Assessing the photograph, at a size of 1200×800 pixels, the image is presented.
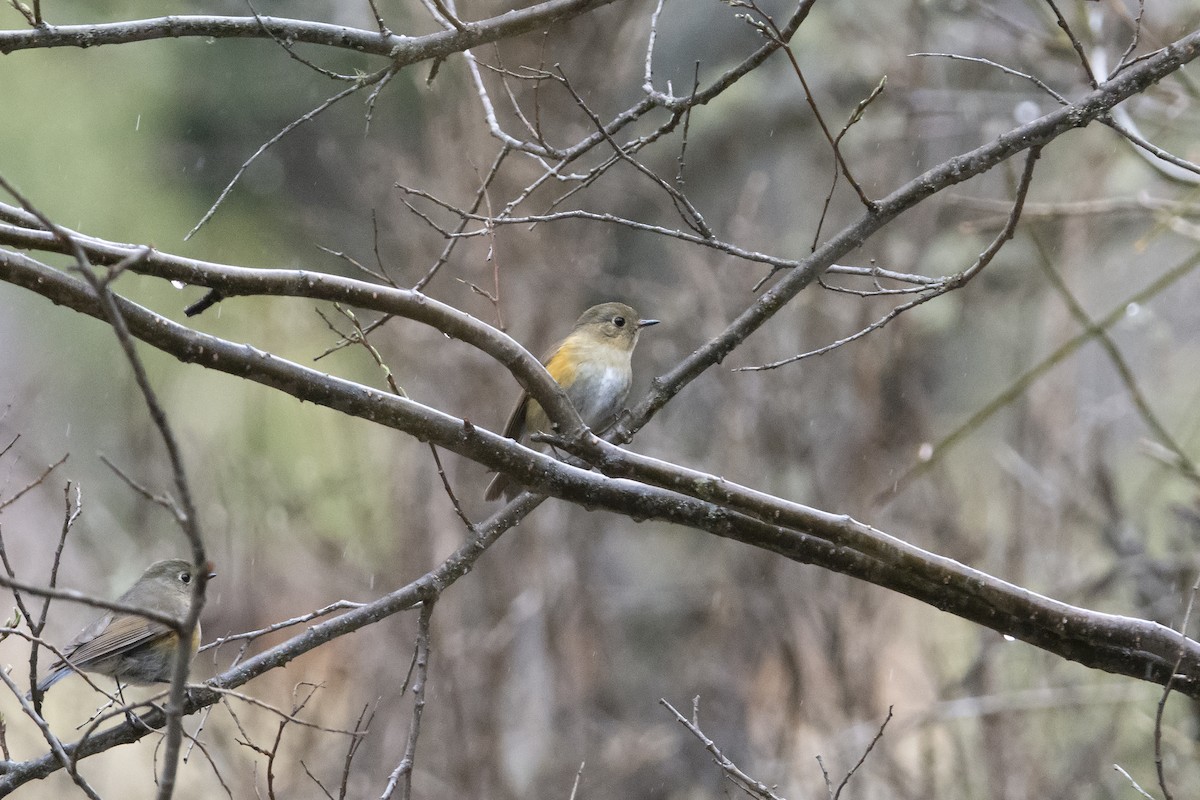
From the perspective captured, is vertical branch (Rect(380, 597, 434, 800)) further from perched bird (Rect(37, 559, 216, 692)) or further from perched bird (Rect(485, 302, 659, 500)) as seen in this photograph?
perched bird (Rect(485, 302, 659, 500))

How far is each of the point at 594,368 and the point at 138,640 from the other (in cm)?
233

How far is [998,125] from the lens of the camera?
9.04 m

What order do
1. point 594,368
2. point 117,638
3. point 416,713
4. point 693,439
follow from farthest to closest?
point 693,439 → point 594,368 → point 117,638 → point 416,713

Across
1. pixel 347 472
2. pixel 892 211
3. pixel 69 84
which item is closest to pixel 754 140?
pixel 347 472

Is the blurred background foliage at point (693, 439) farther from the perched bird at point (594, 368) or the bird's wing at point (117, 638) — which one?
the bird's wing at point (117, 638)

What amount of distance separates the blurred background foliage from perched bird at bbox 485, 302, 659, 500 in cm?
76

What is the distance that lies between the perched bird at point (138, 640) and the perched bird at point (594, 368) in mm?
1638

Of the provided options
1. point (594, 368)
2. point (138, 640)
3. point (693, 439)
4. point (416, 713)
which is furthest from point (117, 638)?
point (693, 439)

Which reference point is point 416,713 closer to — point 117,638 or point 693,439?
point 117,638

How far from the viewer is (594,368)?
544cm

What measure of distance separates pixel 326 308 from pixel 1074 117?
6.79 m

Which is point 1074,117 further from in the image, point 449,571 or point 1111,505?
point 1111,505

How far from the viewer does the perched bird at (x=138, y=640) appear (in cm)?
419

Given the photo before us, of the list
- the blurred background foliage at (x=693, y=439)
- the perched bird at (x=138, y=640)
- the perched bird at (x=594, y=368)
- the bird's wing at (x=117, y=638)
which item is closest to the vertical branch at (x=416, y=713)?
the perched bird at (x=138, y=640)
